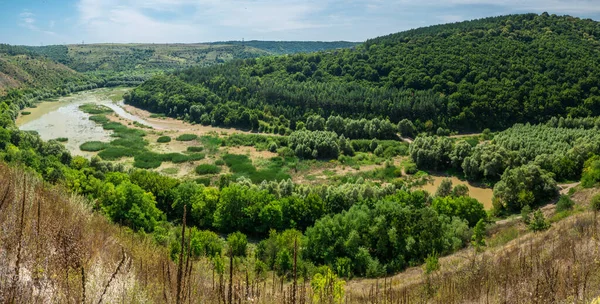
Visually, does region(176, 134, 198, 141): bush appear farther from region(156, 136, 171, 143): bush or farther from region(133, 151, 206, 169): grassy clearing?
region(133, 151, 206, 169): grassy clearing

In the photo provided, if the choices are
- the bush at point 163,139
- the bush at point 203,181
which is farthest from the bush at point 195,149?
the bush at point 203,181

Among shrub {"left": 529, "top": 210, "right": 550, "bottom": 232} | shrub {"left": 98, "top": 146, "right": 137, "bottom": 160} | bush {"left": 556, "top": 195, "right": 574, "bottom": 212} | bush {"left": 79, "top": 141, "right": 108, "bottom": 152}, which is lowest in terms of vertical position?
shrub {"left": 98, "top": 146, "right": 137, "bottom": 160}

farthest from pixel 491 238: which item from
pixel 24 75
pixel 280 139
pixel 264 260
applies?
pixel 24 75

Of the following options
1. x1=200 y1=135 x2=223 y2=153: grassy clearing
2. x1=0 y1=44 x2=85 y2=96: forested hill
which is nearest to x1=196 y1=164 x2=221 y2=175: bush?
x1=200 y1=135 x2=223 y2=153: grassy clearing

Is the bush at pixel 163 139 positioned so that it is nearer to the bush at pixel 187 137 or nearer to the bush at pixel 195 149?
the bush at pixel 187 137

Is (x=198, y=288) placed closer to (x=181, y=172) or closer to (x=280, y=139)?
(x=181, y=172)
